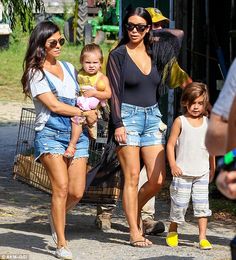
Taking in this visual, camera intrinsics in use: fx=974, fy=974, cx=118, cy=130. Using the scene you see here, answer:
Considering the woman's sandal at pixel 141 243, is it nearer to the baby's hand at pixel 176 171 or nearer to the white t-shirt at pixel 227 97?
the baby's hand at pixel 176 171

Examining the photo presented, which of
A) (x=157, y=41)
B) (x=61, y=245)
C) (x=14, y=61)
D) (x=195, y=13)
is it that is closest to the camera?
(x=61, y=245)

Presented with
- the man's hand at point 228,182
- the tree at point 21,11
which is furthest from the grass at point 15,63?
the man's hand at point 228,182

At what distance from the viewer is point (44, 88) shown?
7230 millimetres

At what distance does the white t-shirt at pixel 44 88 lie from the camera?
725 cm

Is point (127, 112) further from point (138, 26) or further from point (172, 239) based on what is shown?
point (172, 239)

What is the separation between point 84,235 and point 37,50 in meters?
1.74

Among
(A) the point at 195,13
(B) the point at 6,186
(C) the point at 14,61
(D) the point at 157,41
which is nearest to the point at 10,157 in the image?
(B) the point at 6,186

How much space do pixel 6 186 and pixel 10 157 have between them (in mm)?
2477

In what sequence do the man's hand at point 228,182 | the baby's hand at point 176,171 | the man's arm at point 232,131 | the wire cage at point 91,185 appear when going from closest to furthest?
the man's hand at point 228,182 → the man's arm at point 232,131 → the baby's hand at point 176,171 → the wire cage at point 91,185

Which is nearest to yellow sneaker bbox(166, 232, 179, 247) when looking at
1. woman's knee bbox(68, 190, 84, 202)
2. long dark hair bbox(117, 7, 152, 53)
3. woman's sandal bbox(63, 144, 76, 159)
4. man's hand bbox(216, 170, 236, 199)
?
woman's knee bbox(68, 190, 84, 202)

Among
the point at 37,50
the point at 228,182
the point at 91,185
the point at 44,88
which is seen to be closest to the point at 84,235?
the point at 91,185

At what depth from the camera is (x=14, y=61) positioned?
85.5ft

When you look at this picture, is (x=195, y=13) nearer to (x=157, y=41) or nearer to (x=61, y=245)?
(x=157, y=41)

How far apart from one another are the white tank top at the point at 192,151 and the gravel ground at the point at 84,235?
63cm
